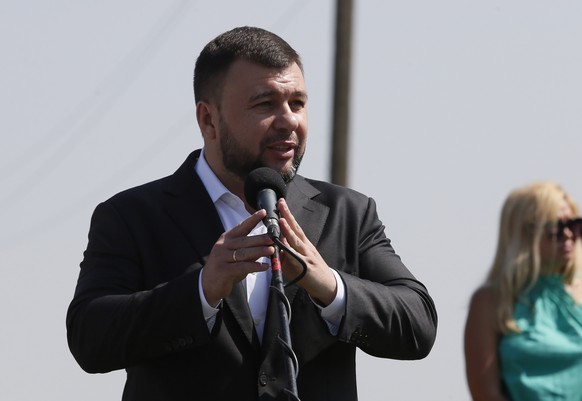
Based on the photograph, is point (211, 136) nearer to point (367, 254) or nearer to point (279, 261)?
point (367, 254)

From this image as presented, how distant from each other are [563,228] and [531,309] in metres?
0.27

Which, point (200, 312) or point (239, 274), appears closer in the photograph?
point (239, 274)

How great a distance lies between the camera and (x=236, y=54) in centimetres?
616

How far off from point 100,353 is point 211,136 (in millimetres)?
971

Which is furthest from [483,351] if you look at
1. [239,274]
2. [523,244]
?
[239,274]

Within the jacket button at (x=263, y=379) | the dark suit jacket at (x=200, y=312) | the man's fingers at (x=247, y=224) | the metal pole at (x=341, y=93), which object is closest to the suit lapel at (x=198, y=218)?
the dark suit jacket at (x=200, y=312)

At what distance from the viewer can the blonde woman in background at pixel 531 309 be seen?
512 centimetres

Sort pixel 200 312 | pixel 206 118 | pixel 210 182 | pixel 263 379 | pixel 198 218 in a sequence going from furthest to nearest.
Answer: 1. pixel 206 118
2. pixel 210 182
3. pixel 198 218
4. pixel 263 379
5. pixel 200 312

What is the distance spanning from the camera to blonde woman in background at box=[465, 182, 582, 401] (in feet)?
16.8

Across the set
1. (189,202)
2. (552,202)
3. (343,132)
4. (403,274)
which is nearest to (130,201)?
A: (189,202)

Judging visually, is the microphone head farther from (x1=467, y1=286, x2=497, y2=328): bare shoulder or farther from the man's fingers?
(x1=467, y1=286, x2=497, y2=328): bare shoulder

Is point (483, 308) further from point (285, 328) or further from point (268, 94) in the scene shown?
point (268, 94)

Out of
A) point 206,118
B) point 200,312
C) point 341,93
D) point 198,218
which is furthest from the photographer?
point 341,93

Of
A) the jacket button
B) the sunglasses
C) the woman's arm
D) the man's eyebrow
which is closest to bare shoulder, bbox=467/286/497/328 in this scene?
the woman's arm
